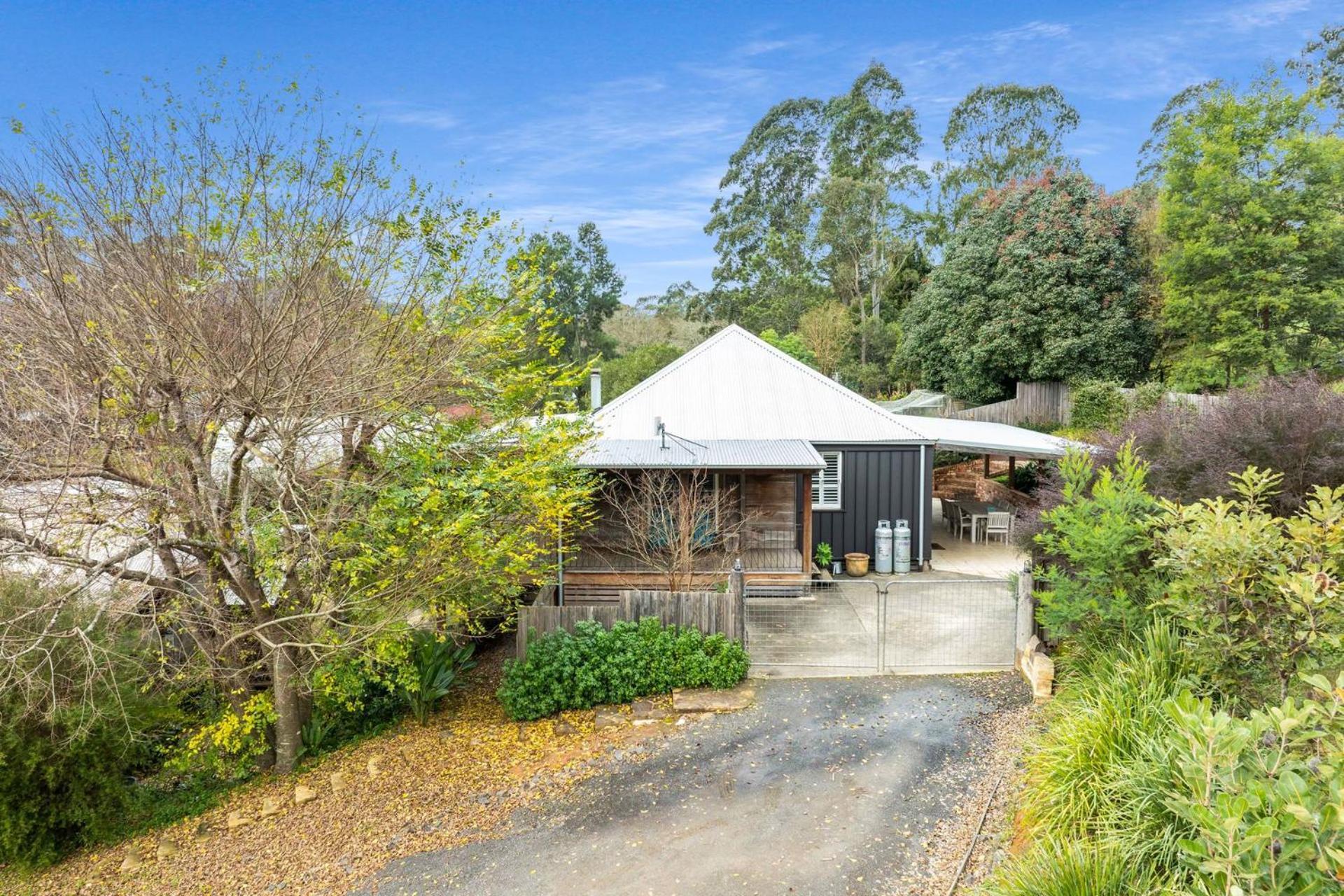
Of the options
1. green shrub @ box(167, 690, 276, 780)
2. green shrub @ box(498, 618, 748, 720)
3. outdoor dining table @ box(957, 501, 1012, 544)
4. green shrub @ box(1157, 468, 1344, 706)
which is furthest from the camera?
outdoor dining table @ box(957, 501, 1012, 544)

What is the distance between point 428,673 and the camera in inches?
336

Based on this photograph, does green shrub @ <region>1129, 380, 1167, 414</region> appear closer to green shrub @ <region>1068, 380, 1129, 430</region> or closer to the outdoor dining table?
green shrub @ <region>1068, 380, 1129, 430</region>

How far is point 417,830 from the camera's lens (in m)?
6.15

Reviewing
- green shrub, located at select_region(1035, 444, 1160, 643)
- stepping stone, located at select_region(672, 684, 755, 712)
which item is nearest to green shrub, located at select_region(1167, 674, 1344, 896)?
green shrub, located at select_region(1035, 444, 1160, 643)

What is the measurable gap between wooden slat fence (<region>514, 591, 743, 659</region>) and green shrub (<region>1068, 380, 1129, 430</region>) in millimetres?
18479

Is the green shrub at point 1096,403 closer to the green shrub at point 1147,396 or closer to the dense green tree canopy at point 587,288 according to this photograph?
the green shrub at point 1147,396

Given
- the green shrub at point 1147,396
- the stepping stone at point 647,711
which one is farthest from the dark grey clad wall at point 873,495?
the green shrub at point 1147,396

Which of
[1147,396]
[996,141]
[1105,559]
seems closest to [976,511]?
[1147,396]

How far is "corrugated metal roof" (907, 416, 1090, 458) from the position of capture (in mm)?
13883

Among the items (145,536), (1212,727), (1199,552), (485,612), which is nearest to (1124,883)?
(1212,727)

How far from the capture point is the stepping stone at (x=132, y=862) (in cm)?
635

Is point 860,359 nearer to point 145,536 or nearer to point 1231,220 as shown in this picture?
point 1231,220

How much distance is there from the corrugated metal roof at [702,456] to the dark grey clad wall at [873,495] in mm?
1357

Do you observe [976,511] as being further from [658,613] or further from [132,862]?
[132,862]
